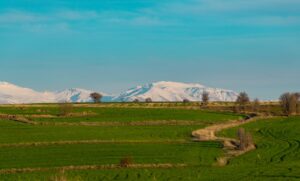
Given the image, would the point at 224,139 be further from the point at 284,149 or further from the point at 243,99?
the point at 243,99

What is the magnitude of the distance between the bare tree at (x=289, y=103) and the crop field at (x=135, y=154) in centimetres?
4142

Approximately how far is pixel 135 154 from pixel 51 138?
23.1 m

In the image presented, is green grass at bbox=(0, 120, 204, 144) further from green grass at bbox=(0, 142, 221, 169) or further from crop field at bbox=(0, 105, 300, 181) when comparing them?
green grass at bbox=(0, 142, 221, 169)

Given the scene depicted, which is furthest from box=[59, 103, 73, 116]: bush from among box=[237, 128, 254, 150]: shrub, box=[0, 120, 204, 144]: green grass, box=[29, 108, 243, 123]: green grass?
box=[237, 128, 254, 150]: shrub

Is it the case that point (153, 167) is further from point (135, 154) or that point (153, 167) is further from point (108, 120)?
point (108, 120)

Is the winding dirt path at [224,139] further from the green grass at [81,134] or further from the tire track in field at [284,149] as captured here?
the tire track in field at [284,149]

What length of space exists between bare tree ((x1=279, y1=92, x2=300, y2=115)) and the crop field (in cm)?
4142

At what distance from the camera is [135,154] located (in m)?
62.2

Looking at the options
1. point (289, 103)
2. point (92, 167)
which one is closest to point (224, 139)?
point (92, 167)

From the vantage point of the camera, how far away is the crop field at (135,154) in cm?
4619

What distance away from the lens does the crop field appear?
1818 inches

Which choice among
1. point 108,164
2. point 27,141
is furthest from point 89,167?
point 27,141

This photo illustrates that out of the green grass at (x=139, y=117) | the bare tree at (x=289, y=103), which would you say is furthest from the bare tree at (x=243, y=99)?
the green grass at (x=139, y=117)

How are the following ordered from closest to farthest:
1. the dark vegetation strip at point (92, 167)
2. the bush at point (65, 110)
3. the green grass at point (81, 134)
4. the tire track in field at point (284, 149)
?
the dark vegetation strip at point (92, 167) < the tire track in field at point (284, 149) < the green grass at point (81, 134) < the bush at point (65, 110)
